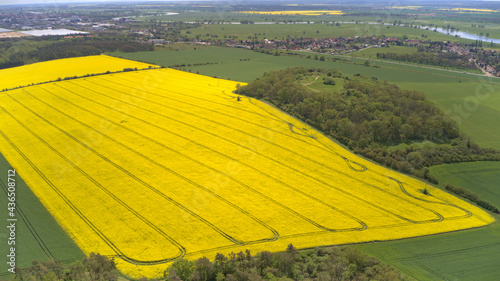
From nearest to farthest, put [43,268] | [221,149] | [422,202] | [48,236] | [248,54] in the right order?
[43,268], [48,236], [422,202], [221,149], [248,54]

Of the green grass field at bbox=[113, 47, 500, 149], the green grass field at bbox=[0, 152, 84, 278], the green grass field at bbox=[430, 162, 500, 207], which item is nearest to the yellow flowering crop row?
the green grass field at bbox=[113, 47, 500, 149]

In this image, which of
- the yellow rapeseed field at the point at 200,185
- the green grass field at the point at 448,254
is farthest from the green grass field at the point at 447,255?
the yellow rapeseed field at the point at 200,185

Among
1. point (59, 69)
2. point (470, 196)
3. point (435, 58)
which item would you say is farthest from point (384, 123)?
point (59, 69)

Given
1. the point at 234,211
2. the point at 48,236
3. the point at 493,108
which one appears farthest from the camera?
the point at 493,108

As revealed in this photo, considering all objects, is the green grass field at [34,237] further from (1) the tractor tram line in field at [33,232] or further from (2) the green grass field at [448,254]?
(2) the green grass field at [448,254]

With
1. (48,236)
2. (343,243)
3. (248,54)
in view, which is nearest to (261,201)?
(343,243)

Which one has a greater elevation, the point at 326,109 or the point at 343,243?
the point at 326,109

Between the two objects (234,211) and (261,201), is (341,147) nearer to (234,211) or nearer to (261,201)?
(261,201)
